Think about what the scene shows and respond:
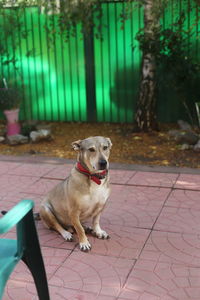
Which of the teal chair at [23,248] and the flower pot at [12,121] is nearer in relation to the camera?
the teal chair at [23,248]

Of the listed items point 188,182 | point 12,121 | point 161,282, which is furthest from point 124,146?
point 161,282

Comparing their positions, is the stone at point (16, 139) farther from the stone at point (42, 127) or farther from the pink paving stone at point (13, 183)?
the pink paving stone at point (13, 183)

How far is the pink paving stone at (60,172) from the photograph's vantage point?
6.54m

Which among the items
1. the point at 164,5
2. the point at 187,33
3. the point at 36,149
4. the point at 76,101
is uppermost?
the point at 164,5

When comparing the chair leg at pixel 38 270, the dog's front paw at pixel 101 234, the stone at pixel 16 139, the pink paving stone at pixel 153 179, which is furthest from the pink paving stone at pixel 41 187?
the chair leg at pixel 38 270

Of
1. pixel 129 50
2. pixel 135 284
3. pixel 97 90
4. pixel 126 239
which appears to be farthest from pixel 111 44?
pixel 135 284

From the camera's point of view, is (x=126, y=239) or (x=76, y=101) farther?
(x=76, y=101)

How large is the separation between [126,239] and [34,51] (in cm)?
641

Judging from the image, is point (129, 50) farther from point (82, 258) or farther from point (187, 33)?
point (82, 258)

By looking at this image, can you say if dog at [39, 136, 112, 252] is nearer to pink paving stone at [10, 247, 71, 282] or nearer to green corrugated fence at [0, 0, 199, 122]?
pink paving stone at [10, 247, 71, 282]

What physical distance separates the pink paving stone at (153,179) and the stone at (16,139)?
293 cm

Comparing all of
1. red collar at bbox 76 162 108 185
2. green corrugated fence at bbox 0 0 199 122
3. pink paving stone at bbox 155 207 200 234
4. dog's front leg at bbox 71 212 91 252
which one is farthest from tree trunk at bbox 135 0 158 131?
dog's front leg at bbox 71 212 91 252

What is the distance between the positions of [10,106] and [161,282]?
Answer: 6.02 metres

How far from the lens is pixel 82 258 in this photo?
4.15 meters
